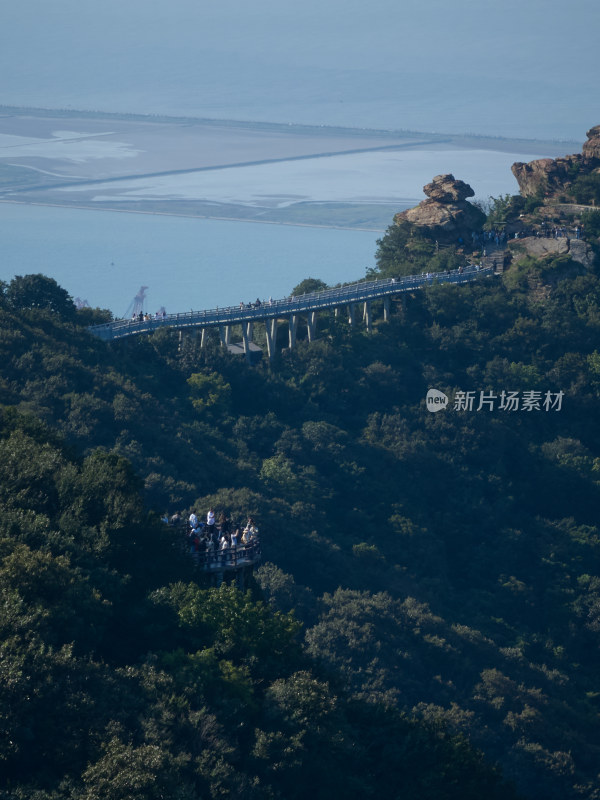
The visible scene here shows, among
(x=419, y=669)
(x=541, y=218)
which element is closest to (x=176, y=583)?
(x=419, y=669)

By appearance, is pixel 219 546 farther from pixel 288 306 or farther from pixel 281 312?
pixel 288 306

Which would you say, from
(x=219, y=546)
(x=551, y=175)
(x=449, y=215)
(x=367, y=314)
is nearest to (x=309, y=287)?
(x=367, y=314)

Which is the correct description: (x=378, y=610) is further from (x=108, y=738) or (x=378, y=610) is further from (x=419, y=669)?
(x=108, y=738)

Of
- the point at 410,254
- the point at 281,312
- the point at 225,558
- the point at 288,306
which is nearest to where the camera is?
the point at 225,558

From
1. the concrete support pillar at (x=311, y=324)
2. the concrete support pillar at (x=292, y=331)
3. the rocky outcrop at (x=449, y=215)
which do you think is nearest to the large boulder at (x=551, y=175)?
the rocky outcrop at (x=449, y=215)

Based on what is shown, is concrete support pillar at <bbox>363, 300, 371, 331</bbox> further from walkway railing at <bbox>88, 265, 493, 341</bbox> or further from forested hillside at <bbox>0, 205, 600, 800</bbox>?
forested hillside at <bbox>0, 205, 600, 800</bbox>

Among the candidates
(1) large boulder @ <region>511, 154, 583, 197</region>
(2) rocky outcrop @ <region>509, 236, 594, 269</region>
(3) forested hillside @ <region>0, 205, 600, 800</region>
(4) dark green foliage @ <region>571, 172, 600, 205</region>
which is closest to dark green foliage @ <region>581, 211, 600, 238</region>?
(2) rocky outcrop @ <region>509, 236, 594, 269</region>

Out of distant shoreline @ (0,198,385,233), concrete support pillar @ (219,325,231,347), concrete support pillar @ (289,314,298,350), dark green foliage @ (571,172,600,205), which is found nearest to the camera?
concrete support pillar @ (219,325,231,347)
